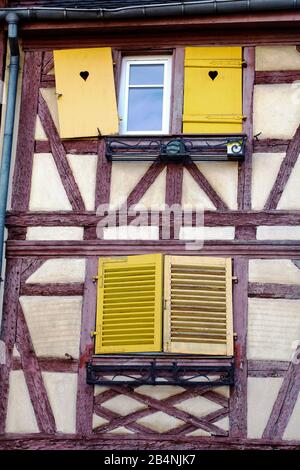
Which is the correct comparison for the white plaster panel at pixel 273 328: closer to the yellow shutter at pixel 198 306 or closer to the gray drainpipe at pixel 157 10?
the yellow shutter at pixel 198 306

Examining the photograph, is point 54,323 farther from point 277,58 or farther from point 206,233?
point 277,58

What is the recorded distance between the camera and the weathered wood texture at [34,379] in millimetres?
8781

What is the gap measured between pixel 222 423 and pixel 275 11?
4494 mm

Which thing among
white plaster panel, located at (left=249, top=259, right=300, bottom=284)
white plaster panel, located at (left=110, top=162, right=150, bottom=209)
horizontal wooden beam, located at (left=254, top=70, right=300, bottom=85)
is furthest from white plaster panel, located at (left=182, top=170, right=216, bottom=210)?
horizontal wooden beam, located at (left=254, top=70, right=300, bottom=85)

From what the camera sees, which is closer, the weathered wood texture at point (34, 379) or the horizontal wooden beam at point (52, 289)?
the weathered wood texture at point (34, 379)

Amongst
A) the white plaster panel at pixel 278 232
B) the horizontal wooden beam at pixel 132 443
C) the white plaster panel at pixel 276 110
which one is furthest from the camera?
the white plaster panel at pixel 276 110

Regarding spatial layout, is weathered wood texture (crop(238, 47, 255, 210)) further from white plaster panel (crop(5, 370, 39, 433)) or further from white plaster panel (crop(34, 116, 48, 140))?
white plaster panel (crop(5, 370, 39, 433))

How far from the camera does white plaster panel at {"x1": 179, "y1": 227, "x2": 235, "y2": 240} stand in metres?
9.23

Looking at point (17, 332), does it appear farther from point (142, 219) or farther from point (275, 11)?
point (275, 11)

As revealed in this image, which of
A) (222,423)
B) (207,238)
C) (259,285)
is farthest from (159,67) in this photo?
(222,423)

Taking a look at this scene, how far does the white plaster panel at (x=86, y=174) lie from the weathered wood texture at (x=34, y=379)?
4.50 ft

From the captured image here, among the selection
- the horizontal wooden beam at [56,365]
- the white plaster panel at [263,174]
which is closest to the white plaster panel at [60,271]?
the horizontal wooden beam at [56,365]

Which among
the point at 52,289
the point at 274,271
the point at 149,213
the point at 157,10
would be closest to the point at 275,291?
the point at 274,271

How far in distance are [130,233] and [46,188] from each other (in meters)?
1.07
